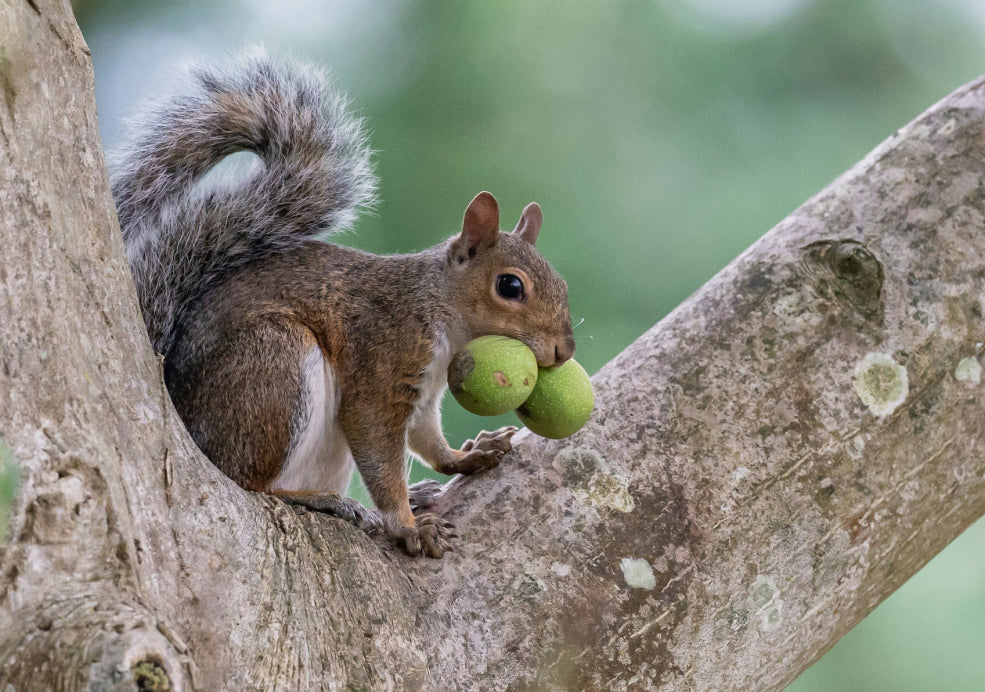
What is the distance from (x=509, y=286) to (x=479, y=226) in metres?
0.15

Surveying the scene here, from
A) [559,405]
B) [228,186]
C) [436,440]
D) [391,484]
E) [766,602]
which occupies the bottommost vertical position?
[766,602]

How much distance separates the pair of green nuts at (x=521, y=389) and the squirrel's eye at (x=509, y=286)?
33 centimetres

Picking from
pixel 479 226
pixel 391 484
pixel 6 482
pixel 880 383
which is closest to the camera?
pixel 6 482

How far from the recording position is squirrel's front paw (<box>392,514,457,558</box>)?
1337 millimetres

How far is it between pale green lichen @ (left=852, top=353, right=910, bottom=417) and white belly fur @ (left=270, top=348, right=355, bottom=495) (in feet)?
3.11

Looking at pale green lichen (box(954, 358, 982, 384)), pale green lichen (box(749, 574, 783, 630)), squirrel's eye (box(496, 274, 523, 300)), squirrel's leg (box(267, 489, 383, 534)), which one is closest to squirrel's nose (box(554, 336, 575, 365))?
squirrel's eye (box(496, 274, 523, 300))

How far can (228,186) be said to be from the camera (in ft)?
6.13

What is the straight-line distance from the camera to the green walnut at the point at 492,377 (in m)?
1.43

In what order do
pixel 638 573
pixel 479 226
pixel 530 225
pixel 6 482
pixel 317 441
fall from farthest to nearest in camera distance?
pixel 530 225
pixel 479 226
pixel 317 441
pixel 638 573
pixel 6 482

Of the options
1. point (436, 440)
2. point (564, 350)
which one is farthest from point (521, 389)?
point (436, 440)

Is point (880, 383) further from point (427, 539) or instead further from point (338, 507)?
point (338, 507)

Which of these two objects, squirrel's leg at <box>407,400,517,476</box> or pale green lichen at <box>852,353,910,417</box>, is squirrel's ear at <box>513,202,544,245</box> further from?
pale green lichen at <box>852,353,910,417</box>

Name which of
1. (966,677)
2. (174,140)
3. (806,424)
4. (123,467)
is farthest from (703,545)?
(966,677)

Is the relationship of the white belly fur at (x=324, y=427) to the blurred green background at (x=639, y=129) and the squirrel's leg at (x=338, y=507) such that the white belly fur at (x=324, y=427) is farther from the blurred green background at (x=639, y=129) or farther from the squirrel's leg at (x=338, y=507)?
the blurred green background at (x=639, y=129)
